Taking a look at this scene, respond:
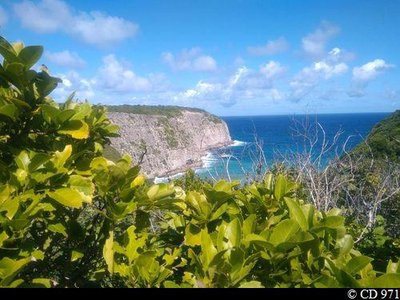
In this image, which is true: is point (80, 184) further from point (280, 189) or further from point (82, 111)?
point (280, 189)

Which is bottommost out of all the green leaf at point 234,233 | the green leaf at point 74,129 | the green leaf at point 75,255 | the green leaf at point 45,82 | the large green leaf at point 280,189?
the green leaf at point 75,255

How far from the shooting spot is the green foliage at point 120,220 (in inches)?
60.4

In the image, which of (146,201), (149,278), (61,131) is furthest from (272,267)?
(61,131)

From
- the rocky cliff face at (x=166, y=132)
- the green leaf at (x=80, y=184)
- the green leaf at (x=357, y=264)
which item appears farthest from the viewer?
the rocky cliff face at (x=166, y=132)

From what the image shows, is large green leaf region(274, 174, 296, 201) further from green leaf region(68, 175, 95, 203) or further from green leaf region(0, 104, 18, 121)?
green leaf region(0, 104, 18, 121)

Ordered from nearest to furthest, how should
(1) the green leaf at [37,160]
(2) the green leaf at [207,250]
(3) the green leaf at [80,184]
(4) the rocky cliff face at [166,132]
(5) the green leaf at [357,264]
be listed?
(5) the green leaf at [357,264] < (2) the green leaf at [207,250] < (1) the green leaf at [37,160] < (3) the green leaf at [80,184] < (4) the rocky cliff face at [166,132]

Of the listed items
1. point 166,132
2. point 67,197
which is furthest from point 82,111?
point 166,132

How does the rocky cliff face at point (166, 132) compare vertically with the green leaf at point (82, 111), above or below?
below

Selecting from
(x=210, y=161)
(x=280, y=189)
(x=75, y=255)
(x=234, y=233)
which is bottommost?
(x=210, y=161)

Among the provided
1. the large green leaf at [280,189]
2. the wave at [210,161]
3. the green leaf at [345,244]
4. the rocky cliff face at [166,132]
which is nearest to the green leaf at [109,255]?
the large green leaf at [280,189]

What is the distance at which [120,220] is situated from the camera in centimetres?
188

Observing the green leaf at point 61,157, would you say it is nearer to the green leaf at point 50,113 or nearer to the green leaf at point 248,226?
the green leaf at point 50,113

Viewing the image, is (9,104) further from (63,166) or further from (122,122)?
(122,122)

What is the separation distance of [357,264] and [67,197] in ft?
3.96
